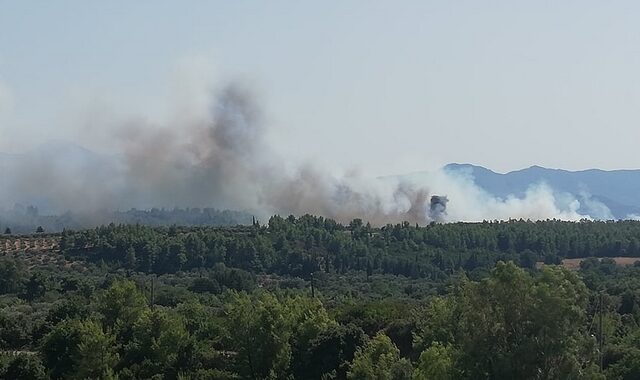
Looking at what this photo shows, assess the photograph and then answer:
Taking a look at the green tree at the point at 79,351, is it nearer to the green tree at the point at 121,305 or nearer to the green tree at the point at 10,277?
the green tree at the point at 121,305

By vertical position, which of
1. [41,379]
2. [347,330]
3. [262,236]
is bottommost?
[41,379]

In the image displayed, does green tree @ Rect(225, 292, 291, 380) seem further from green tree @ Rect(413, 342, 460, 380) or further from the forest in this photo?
green tree @ Rect(413, 342, 460, 380)

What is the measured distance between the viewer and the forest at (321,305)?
36.2m

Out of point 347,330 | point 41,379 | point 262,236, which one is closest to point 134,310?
point 41,379

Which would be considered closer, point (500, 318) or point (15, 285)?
point (500, 318)

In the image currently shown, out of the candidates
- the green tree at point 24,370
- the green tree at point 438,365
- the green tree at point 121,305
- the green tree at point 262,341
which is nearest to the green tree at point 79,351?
the green tree at point 24,370

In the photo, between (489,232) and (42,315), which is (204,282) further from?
(489,232)

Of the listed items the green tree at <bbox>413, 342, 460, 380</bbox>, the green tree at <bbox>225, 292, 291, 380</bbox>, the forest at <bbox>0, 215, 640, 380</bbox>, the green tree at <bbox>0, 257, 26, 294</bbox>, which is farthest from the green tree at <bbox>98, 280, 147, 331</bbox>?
the green tree at <bbox>0, 257, 26, 294</bbox>

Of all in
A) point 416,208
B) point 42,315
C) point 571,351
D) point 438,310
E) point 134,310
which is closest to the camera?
point 571,351

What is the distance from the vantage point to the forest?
3625cm

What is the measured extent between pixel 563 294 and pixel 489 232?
111m

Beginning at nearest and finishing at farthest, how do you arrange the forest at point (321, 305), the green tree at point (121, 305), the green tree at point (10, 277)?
1. the forest at point (321, 305)
2. the green tree at point (121, 305)
3. the green tree at point (10, 277)

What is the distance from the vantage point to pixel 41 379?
5769cm

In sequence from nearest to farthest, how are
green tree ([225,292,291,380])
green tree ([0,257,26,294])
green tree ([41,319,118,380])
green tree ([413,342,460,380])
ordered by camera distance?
green tree ([413,342,460,380]), green tree ([225,292,291,380]), green tree ([41,319,118,380]), green tree ([0,257,26,294])
